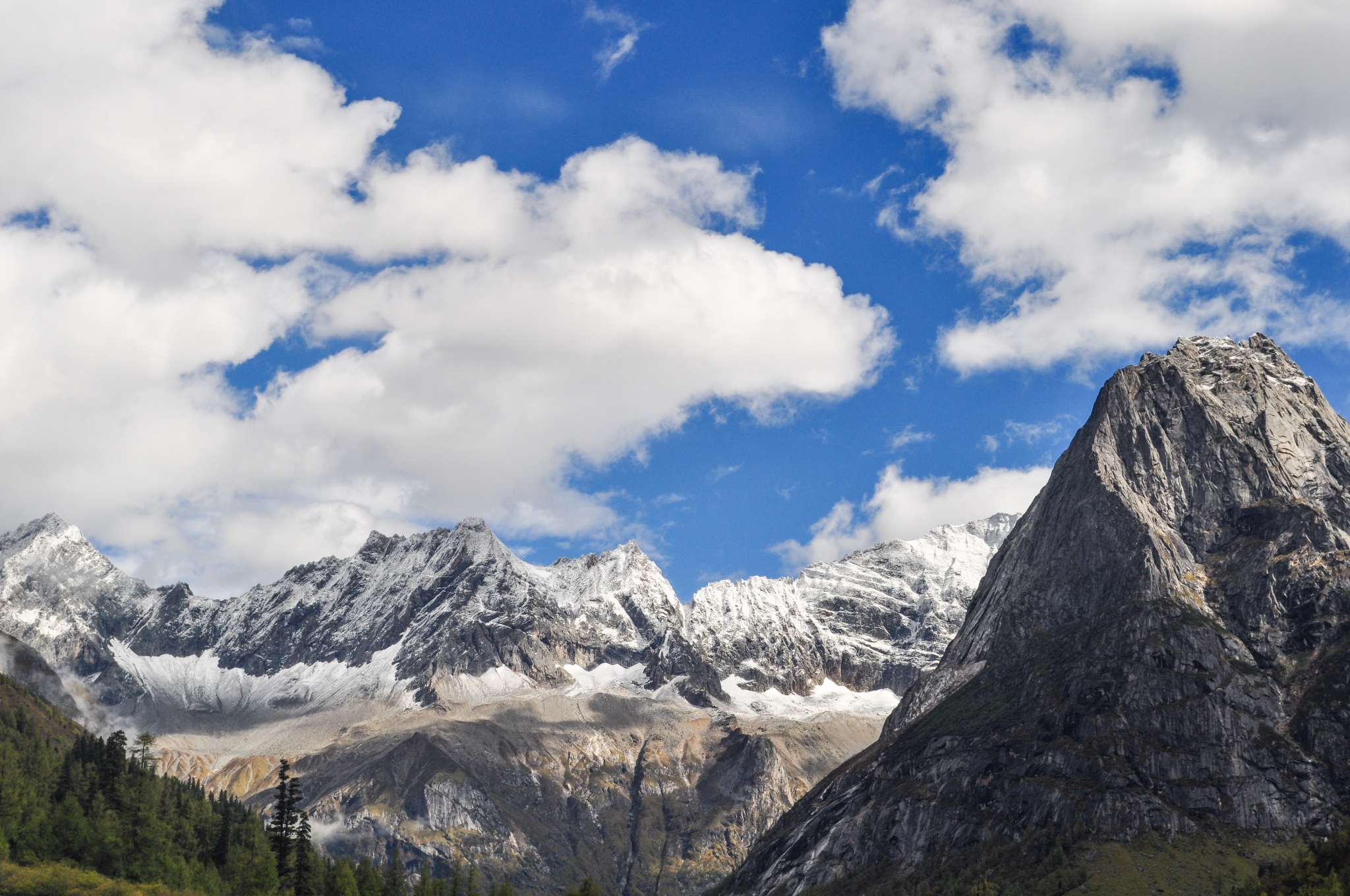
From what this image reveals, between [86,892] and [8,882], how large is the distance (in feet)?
36.9

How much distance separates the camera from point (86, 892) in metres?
199

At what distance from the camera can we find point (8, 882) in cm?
19688
